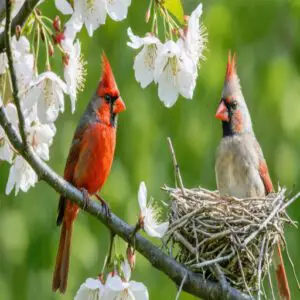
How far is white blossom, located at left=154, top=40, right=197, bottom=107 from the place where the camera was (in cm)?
299

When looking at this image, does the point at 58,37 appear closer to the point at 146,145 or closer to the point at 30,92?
the point at 30,92

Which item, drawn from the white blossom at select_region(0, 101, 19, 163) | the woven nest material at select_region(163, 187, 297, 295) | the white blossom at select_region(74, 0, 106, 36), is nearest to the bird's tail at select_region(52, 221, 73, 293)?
the woven nest material at select_region(163, 187, 297, 295)

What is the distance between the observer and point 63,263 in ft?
13.5

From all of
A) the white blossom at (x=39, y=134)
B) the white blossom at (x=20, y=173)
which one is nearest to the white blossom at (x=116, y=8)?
the white blossom at (x=39, y=134)

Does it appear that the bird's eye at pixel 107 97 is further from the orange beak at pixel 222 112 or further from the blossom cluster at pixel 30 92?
the blossom cluster at pixel 30 92

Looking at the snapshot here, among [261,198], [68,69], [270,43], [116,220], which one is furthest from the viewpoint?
[270,43]

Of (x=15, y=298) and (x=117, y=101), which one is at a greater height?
(x=117, y=101)

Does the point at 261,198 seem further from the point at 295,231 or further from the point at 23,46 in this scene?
the point at 295,231

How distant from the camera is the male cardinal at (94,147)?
432 centimetres

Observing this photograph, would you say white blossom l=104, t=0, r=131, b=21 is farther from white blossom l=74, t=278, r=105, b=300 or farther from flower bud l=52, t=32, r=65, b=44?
white blossom l=74, t=278, r=105, b=300

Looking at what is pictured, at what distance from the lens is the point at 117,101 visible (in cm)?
435

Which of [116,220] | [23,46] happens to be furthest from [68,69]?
[116,220]

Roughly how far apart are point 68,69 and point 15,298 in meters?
3.73

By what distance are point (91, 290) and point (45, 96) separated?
24.4 inches
